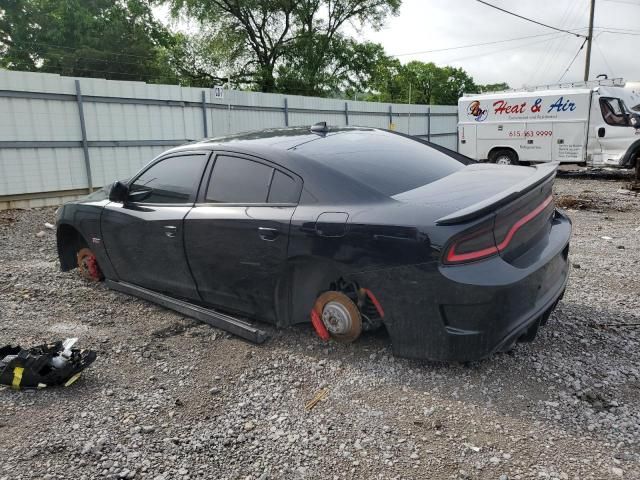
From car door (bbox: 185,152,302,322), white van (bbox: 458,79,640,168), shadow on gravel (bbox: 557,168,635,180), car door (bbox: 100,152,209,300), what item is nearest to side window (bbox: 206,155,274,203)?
car door (bbox: 185,152,302,322)

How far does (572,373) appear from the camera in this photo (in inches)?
117

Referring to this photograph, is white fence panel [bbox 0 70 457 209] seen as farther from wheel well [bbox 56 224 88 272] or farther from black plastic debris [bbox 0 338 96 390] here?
black plastic debris [bbox 0 338 96 390]

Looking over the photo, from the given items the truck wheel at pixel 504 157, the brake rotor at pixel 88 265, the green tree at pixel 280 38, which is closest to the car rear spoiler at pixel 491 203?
the brake rotor at pixel 88 265

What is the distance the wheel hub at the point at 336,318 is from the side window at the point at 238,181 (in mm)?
867

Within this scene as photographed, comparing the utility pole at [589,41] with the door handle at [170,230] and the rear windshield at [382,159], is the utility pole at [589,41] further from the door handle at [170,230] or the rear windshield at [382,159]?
the door handle at [170,230]

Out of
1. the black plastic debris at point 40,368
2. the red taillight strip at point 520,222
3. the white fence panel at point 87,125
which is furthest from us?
the white fence panel at point 87,125

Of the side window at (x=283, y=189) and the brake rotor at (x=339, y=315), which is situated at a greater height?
the side window at (x=283, y=189)

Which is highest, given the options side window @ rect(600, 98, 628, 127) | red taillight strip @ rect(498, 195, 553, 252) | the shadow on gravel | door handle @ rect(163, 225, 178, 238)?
side window @ rect(600, 98, 628, 127)

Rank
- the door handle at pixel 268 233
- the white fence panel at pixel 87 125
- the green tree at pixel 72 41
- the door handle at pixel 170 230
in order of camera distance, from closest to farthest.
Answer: the door handle at pixel 268 233 → the door handle at pixel 170 230 → the white fence panel at pixel 87 125 → the green tree at pixel 72 41

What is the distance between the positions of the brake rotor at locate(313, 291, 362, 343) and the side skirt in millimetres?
547

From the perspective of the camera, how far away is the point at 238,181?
3.62 meters

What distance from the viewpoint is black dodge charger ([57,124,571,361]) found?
2.69 metres

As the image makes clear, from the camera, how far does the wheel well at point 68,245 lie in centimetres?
519

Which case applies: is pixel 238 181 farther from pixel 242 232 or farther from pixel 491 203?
pixel 491 203
